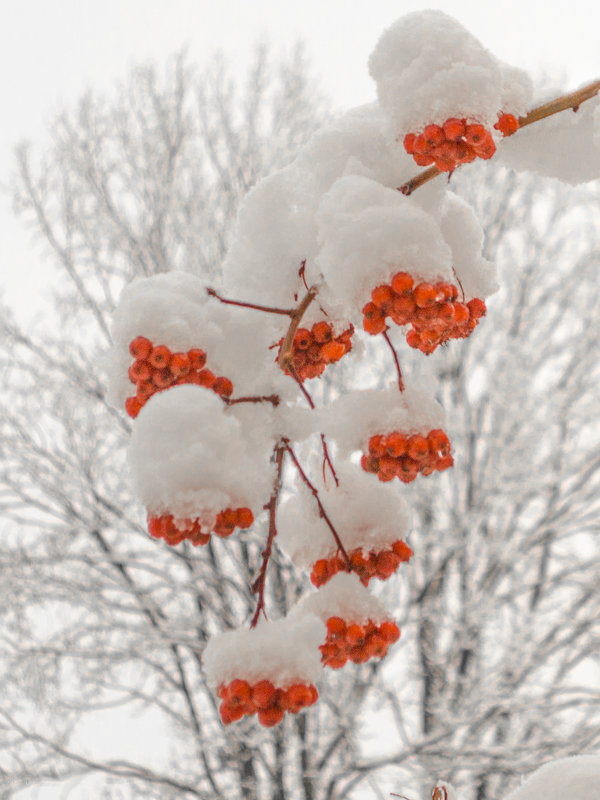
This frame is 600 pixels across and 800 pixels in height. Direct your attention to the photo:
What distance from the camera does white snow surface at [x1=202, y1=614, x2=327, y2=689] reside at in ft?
3.06

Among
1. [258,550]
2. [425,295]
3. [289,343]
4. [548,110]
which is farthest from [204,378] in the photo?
[258,550]

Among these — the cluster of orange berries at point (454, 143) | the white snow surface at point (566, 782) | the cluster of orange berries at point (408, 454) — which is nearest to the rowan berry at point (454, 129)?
the cluster of orange berries at point (454, 143)

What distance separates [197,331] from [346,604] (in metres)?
0.47

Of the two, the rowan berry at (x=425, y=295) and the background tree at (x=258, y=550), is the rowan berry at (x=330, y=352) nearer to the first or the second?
the rowan berry at (x=425, y=295)

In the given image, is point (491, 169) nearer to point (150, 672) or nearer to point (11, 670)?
point (150, 672)

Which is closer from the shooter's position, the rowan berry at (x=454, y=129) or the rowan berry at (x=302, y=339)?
the rowan berry at (x=454, y=129)

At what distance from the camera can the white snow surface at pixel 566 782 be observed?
801 mm

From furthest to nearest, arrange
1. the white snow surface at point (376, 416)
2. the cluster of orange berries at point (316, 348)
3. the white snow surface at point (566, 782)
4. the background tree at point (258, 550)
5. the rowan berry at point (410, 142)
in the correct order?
the background tree at point (258, 550)
the cluster of orange berries at point (316, 348)
the white snow surface at point (376, 416)
the rowan berry at point (410, 142)
the white snow surface at point (566, 782)

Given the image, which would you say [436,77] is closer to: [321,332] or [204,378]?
[321,332]

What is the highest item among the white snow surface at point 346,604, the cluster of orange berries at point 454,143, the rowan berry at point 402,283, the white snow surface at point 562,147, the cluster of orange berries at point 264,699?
the white snow surface at point 562,147

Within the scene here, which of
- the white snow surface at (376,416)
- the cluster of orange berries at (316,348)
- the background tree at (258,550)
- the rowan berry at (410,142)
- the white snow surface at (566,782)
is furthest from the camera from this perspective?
the background tree at (258,550)

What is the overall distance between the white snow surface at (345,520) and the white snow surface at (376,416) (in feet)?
0.47

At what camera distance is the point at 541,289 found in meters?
5.94

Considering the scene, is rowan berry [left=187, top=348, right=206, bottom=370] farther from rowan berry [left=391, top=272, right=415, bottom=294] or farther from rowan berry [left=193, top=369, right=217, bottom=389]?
rowan berry [left=391, top=272, right=415, bottom=294]
